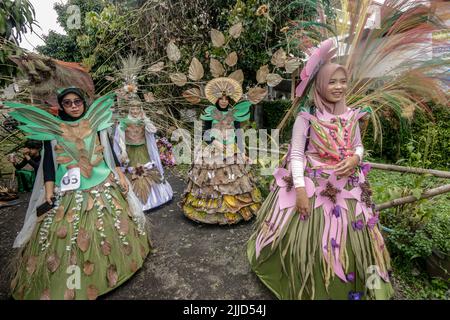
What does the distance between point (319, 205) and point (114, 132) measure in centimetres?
316

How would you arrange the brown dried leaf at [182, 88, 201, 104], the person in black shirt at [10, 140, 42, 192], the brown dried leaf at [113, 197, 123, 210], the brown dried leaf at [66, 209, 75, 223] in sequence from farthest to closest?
1. the person in black shirt at [10, 140, 42, 192]
2. the brown dried leaf at [182, 88, 201, 104]
3. the brown dried leaf at [113, 197, 123, 210]
4. the brown dried leaf at [66, 209, 75, 223]

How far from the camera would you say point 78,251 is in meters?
2.10

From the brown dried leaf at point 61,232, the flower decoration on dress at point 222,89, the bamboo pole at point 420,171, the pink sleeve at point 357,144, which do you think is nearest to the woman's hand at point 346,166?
the pink sleeve at point 357,144

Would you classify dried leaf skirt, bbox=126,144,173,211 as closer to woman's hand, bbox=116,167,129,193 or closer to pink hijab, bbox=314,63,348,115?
woman's hand, bbox=116,167,129,193

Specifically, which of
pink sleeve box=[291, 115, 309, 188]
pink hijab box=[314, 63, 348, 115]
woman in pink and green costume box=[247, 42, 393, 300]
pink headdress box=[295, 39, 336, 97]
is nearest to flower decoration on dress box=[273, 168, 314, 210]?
woman in pink and green costume box=[247, 42, 393, 300]

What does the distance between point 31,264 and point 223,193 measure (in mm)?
2006

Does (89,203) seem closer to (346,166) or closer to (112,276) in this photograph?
(112,276)

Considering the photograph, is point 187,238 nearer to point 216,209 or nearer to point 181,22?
point 216,209

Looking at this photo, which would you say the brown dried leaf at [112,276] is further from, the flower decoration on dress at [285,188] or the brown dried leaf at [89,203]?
the flower decoration on dress at [285,188]

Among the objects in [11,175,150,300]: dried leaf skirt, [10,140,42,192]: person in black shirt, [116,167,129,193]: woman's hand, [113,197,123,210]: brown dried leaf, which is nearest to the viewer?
[11,175,150,300]: dried leaf skirt

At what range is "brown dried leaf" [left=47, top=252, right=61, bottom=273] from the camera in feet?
6.68

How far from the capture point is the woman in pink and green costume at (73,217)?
206 cm

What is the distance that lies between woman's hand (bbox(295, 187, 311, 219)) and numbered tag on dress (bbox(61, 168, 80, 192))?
1838 mm

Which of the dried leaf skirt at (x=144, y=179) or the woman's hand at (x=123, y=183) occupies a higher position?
the woman's hand at (x=123, y=183)
